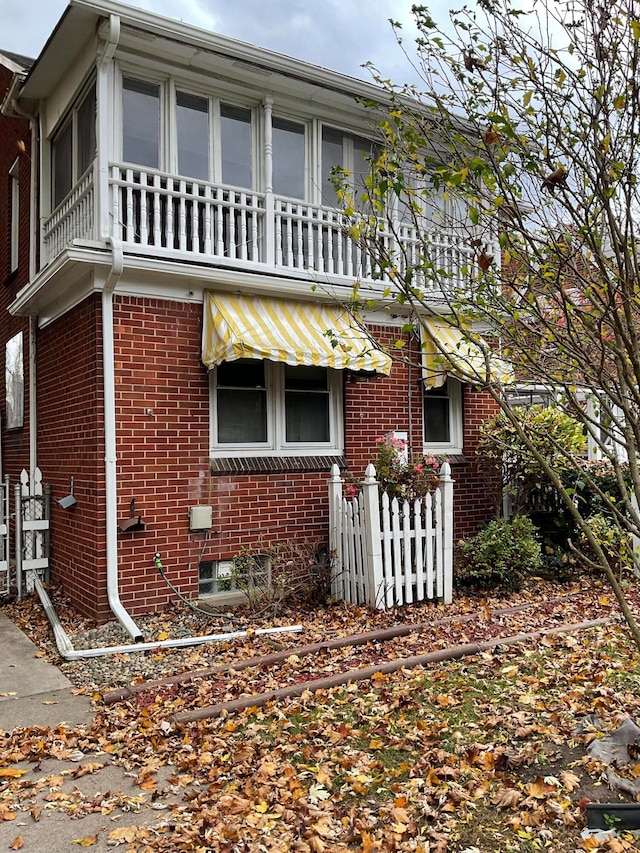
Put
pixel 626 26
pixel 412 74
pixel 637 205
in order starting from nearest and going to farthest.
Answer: pixel 626 26, pixel 637 205, pixel 412 74

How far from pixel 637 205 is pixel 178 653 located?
5.21 m

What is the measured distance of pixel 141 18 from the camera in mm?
7191

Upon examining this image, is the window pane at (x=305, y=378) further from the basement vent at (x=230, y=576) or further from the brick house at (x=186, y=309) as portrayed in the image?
the basement vent at (x=230, y=576)

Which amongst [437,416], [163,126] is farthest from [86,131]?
[437,416]

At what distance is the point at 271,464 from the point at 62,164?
5246mm

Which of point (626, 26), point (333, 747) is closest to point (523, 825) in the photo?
point (333, 747)

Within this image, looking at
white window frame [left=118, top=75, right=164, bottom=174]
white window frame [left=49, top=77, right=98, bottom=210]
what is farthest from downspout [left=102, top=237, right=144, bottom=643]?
white window frame [left=49, top=77, right=98, bottom=210]

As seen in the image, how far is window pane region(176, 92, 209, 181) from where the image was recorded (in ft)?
27.3

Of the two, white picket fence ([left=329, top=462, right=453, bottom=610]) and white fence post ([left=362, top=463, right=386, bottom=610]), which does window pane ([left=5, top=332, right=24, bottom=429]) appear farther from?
white fence post ([left=362, top=463, right=386, bottom=610])

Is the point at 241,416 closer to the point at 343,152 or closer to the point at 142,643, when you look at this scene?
the point at 142,643

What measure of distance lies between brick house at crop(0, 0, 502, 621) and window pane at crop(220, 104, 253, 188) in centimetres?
3

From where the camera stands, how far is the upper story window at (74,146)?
8188 mm

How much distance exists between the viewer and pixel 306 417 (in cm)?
884

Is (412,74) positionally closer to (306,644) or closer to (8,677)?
(306,644)
